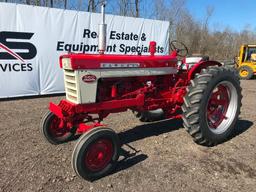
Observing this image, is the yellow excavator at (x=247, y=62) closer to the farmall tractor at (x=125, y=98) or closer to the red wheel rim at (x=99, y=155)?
the farmall tractor at (x=125, y=98)

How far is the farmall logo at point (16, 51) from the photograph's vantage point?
7.23m

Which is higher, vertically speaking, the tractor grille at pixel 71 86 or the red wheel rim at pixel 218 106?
the tractor grille at pixel 71 86

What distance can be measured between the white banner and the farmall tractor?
4193 mm

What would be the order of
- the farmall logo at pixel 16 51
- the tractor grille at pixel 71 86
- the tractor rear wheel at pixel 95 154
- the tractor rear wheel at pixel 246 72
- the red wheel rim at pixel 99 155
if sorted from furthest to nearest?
the tractor rear wheel at pixel 246 72
the farmall logo at pixel 16 51
the tractor grille at pixel 71 86
the red wheel rim at pixel 99 155
the tractor rear wheel at pixel 95 154

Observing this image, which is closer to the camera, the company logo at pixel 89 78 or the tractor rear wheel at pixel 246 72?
the company logo at pixel 89 78

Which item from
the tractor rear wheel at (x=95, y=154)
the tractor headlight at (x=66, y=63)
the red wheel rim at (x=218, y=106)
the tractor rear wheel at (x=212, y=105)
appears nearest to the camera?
the tractor rear wheel at (x=95, y=154)

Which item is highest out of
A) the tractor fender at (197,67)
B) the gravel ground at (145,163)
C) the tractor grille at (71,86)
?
the tractor fender at (197,67)

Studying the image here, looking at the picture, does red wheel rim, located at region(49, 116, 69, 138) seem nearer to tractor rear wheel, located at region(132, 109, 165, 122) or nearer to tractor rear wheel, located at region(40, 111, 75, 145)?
tractor rear wheel, located at region(40, 111, 75, 145)

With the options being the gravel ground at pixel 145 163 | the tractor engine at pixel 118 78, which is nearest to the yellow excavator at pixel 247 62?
the gravel ground at pixel 145 163

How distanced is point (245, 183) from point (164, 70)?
1.93 metres

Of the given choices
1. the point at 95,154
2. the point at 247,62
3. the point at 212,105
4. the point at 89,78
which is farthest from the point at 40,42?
the point at 247,62

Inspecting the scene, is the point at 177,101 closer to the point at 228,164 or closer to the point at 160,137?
the point at 160,137

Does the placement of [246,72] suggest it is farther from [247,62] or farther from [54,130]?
[54,130]

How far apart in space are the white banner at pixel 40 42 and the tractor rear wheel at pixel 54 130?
4151 mm
